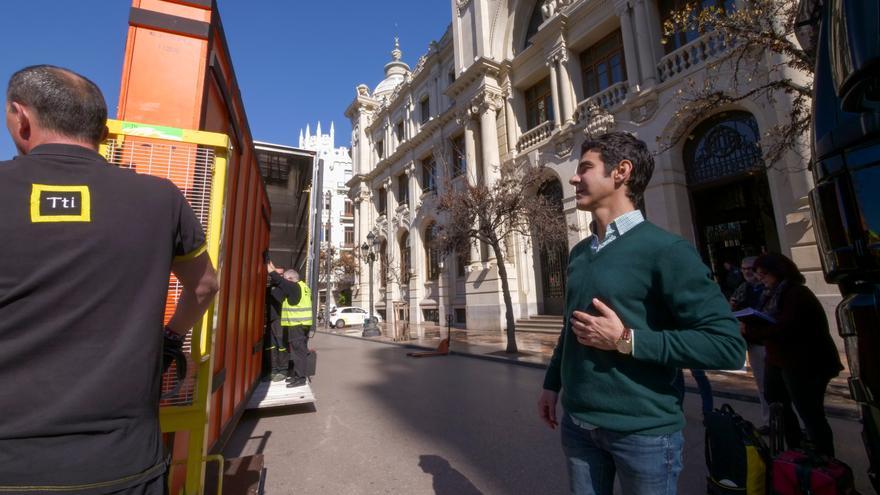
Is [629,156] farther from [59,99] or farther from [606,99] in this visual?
[606,99]

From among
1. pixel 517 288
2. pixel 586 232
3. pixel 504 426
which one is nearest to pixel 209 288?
pixel 504 426

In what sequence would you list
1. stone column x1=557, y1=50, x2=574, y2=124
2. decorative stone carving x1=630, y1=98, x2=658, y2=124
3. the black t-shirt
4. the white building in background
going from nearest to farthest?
the black t-shirt → decorative stone carving x1=630, y1=98, x2=658, y2=124 → stone column x1=557, y1=50, x2=574, y2=124 → the white building in background

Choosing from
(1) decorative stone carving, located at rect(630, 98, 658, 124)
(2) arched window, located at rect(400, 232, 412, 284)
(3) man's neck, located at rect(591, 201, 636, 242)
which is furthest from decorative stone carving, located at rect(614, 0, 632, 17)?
(2) arched window, located at rect(400, 232, 412, 284)

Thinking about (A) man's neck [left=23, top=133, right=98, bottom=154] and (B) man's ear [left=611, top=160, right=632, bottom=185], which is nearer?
(A) man's neck [left=23, top=133, right=98, bottom=154]

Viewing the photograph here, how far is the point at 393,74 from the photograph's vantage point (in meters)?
36.4

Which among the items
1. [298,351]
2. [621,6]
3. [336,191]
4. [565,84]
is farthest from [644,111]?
[336,191]

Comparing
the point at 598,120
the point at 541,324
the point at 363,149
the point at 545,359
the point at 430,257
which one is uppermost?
the point at 363,149

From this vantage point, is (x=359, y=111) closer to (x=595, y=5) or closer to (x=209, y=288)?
(x=595, y=5)

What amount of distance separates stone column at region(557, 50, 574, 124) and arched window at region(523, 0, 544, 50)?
287 cm

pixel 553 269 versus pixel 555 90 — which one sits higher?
pixel 555 90

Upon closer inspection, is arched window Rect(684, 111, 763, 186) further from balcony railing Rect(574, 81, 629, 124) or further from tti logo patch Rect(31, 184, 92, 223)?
tti logo patch Rect(31, 184, 92, 223)

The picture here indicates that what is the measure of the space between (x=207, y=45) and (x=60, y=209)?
1.77 m

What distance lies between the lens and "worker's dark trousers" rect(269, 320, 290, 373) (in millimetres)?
6949

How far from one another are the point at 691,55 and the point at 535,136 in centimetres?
620
